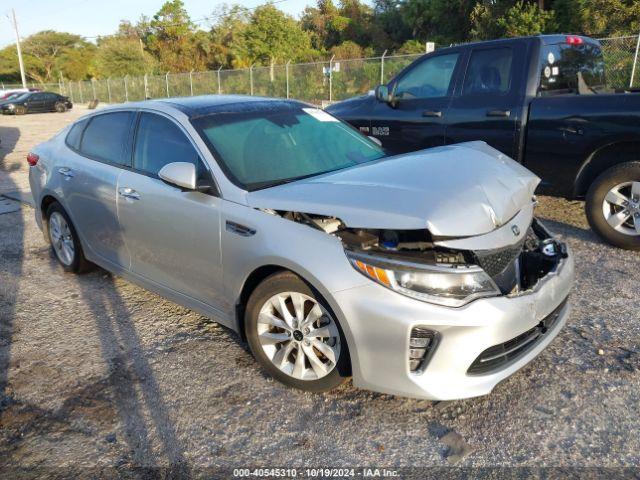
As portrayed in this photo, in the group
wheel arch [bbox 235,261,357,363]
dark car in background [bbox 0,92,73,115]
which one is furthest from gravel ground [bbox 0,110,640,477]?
dark car in background [bbox 0,92,73,115]

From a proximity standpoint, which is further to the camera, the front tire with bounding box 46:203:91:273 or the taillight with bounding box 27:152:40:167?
the taillight with bounding box 27:152:40:167

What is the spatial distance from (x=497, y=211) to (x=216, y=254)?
164cm

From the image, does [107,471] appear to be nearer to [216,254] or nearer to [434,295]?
[216,254]

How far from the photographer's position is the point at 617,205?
491cm

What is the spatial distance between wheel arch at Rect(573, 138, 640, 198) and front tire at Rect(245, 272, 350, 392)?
352 cm

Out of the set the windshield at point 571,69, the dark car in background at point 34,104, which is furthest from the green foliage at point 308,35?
the windshield at point 571,69

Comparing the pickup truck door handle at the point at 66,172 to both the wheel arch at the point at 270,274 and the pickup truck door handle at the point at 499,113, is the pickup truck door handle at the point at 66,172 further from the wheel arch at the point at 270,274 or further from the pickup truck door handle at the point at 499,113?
the pickup truck door handle at the point at 499,113

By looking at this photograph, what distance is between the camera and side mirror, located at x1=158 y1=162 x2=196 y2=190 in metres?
3.12

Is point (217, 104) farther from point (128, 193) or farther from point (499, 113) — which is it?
point (499, 113)

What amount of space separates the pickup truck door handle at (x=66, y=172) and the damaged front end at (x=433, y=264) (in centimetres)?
246

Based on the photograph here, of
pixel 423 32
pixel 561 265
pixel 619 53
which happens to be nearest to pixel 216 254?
pixel 561 265

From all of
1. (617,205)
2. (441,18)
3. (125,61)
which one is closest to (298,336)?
(617,205)

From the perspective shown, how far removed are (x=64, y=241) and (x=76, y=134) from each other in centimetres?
100

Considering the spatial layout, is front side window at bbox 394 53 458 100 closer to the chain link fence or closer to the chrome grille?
the chrome grille
